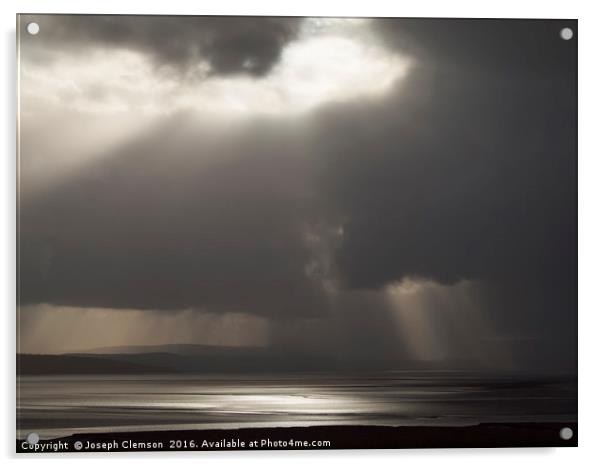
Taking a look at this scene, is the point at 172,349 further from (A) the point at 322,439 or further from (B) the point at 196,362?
(A) the point at 322,439

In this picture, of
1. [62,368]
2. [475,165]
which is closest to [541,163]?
[475,165]

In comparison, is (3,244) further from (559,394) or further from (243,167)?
(559,394)

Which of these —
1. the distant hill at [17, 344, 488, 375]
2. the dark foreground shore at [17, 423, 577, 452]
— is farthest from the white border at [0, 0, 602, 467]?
the distant hill at [17, 344, 488, 375]

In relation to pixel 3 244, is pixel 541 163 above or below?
above
